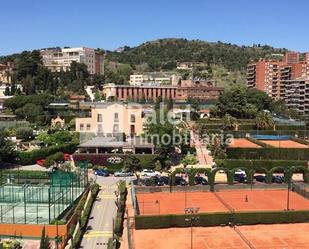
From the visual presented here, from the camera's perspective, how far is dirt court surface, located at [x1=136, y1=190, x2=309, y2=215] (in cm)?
4777

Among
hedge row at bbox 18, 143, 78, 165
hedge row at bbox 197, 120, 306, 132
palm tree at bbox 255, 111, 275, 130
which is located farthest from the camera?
hedge row at bbox 197, 120, 306, 132

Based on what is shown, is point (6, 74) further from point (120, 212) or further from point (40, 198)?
point (120, 212)

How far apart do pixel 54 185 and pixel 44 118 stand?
5932 centimetres

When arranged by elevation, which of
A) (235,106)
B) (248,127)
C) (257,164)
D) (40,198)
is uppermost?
(235,106)

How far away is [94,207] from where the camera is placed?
159 ft

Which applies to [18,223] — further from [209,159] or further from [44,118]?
[44,118]

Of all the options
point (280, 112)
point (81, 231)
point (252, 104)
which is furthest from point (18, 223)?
point (280, 112)

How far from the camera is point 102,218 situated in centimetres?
4459

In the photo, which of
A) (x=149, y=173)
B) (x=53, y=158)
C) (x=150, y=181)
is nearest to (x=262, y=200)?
(x=150, y=181)

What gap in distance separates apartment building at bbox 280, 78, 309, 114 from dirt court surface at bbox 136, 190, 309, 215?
95203 mm

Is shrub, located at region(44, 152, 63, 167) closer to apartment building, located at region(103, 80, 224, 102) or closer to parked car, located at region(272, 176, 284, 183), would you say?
parked car, located at region(272, 176, 284, 183)

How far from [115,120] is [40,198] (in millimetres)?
30380

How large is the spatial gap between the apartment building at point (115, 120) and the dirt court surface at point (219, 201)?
25.6m

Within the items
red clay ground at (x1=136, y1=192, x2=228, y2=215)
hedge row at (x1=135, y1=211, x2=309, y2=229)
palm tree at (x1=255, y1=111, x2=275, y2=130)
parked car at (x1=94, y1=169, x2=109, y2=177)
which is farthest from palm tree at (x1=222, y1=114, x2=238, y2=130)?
hedge row at (x1=135, y1=211, x2=309, y2=229)
